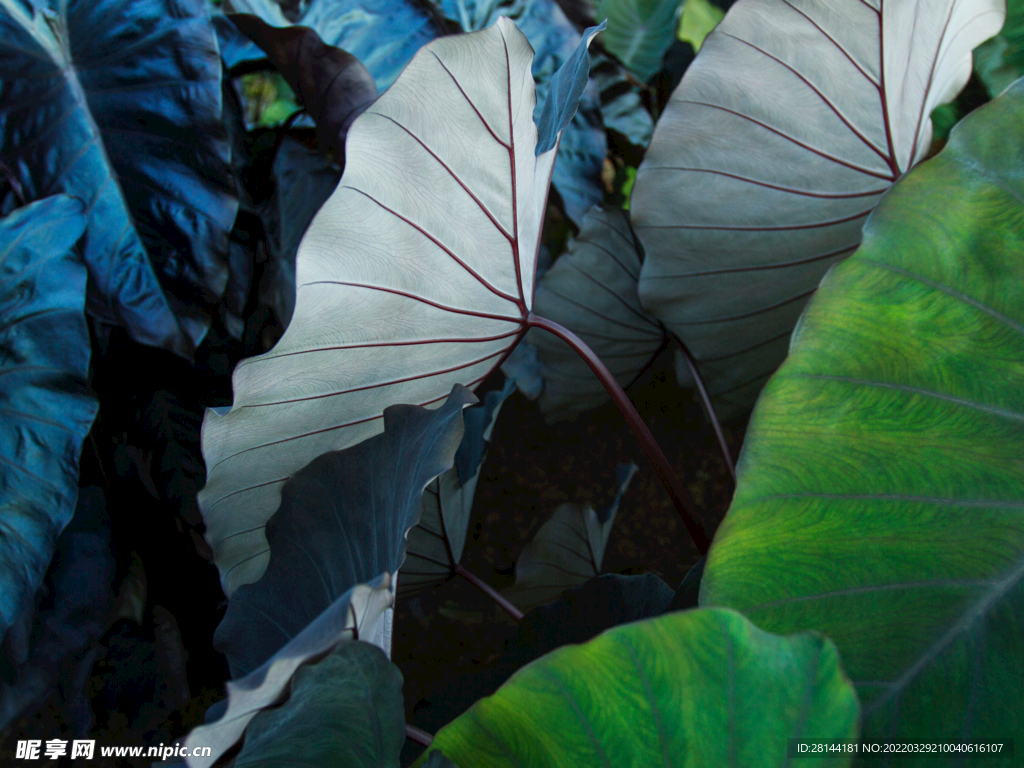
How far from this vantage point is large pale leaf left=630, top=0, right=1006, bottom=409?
678 millimetres

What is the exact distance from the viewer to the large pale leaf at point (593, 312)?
3.31 feet

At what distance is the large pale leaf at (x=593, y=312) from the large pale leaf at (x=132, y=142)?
0.49 m

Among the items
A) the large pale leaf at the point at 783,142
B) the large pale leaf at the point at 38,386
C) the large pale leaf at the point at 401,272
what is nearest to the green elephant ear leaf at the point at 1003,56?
the large pale leaf at the point at 783,142

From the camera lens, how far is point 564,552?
88 cm

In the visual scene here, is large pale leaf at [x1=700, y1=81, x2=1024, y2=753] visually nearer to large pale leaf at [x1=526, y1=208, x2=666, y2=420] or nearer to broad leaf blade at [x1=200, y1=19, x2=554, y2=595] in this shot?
broad leaf blade at [x1=200, y1=19, x2=554, y2=595]

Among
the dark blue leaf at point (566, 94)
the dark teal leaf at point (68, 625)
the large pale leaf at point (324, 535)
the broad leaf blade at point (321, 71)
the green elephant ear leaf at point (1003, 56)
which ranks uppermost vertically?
the green elephant ear leaf at point (1003, 56)

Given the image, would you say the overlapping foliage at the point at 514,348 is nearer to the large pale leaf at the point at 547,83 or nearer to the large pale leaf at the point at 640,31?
the large pale leaf at the point at 547,83

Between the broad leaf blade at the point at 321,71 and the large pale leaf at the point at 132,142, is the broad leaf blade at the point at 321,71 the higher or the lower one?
the higher one

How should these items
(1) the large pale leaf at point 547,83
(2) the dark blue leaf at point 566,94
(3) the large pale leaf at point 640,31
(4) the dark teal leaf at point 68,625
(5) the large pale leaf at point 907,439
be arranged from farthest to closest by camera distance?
(3) the large pale leaf at point 640,31 < (1) the large pale leaf at point 547,83 < (4) the dark teal leaf at point 68,625 < (2) the dark blue leaf at point 566,94 < (5) the large pale leaf at point 907,439

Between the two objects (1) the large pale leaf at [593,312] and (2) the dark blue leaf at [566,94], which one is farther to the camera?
(1) the large pale leaf at [593,312]

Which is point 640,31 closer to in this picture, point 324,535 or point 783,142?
point 783,142

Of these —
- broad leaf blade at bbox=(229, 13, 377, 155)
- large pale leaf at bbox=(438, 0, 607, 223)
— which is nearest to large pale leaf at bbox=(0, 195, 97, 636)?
broad leaf blade at bbox=(229, 13, 377, 155)

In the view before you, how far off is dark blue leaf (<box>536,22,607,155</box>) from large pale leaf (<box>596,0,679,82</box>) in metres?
0.92

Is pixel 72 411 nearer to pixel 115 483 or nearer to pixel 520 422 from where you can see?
pixel 115 483
